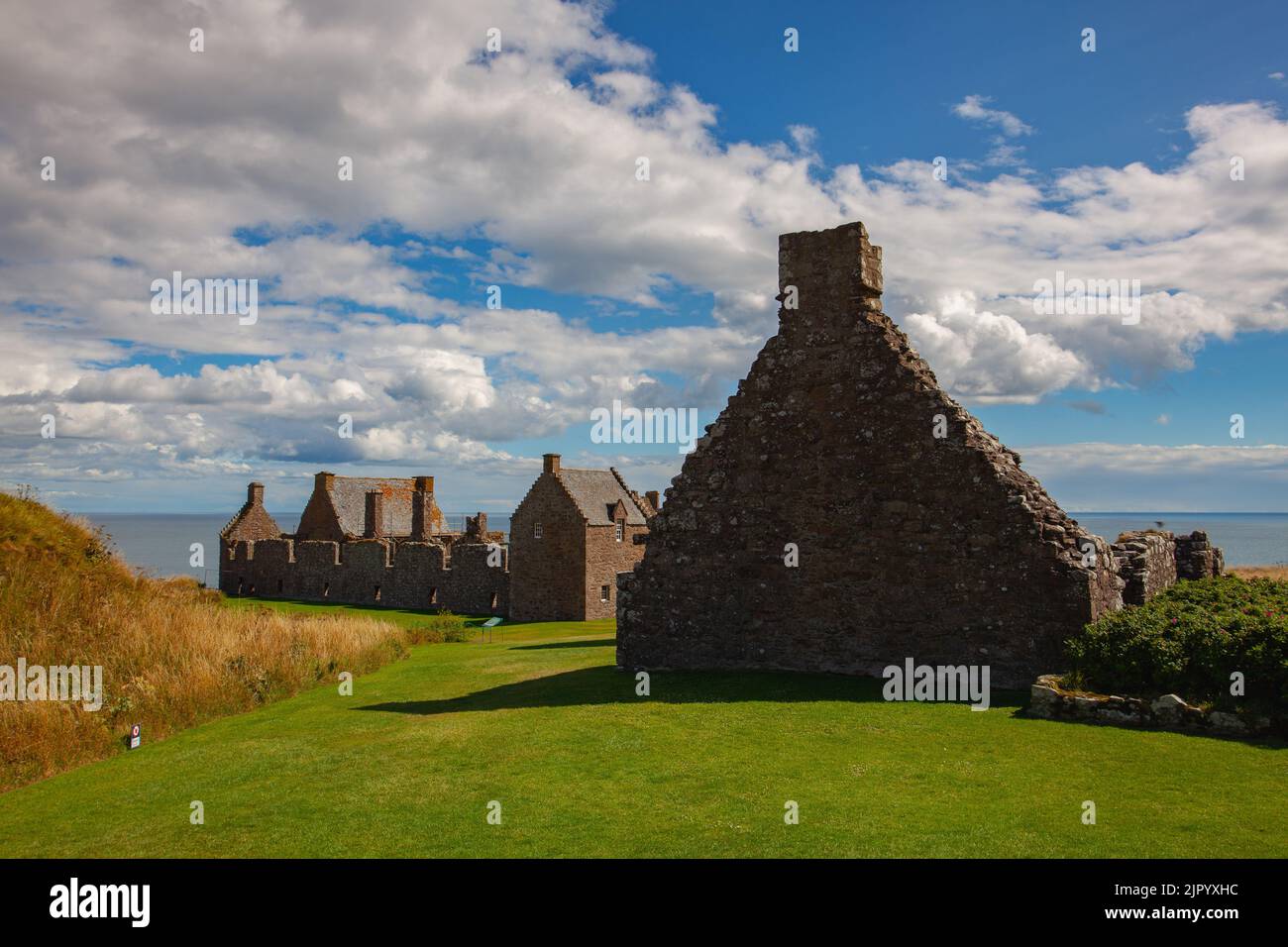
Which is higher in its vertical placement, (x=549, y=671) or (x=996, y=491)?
(x=996, y=491)

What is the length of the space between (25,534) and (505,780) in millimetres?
17688

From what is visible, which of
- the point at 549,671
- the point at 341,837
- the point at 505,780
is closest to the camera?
the point at 341,837

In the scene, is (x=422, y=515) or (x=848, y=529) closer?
(x=848, y=529)

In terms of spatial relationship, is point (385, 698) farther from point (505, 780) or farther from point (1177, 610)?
point (1177, 610)

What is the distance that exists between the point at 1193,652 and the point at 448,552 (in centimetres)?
4253

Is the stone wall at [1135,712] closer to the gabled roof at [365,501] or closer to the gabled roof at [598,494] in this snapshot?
the gabled roof at [598,494]

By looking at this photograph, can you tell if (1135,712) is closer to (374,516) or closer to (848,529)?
(848,529)

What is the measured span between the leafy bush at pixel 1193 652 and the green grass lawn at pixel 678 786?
3.57ft

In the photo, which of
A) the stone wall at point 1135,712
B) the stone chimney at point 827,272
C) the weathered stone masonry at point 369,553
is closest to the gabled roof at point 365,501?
the weathered stone masonry at point 369,553

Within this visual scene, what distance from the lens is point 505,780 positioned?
10.5 metres

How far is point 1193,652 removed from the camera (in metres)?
11.9

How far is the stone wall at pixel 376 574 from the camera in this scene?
159 feet

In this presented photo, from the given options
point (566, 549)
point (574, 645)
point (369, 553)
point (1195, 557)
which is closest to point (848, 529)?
point (1195, 557)
